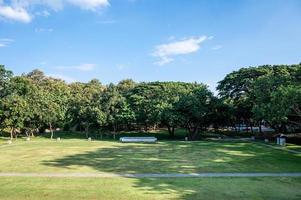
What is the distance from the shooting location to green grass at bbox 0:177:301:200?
16.0 m

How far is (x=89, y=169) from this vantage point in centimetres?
2284

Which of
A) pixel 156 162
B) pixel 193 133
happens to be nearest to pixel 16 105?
pixel 193 133

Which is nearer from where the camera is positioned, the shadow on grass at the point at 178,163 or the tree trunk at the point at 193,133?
the shadow on grass at the point at 178,163

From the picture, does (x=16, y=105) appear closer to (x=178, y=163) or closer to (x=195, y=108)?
(x=195, y=108)

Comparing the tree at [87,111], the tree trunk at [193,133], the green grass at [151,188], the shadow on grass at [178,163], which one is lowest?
the green grass at [151,188]

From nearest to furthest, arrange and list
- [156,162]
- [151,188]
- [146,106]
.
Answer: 1. [151,188]
2. [156,162]
3. [146,106]

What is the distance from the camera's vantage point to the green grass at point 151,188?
16.0 m

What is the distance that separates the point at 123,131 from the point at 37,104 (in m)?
16.8

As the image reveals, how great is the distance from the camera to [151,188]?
57.7ft

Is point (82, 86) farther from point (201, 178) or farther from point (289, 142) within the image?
point (201, 178)

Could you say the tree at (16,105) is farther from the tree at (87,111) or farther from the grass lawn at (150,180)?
the grass lawn at (150,180)

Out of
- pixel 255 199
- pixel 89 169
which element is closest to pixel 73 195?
pixel 89 169

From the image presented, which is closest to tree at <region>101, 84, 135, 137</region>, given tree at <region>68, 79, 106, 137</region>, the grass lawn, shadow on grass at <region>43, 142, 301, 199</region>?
tree at <region>68, 79, 106, 137</region>

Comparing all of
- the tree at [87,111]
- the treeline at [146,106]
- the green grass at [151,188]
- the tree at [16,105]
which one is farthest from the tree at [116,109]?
the green grass at [151,188]
